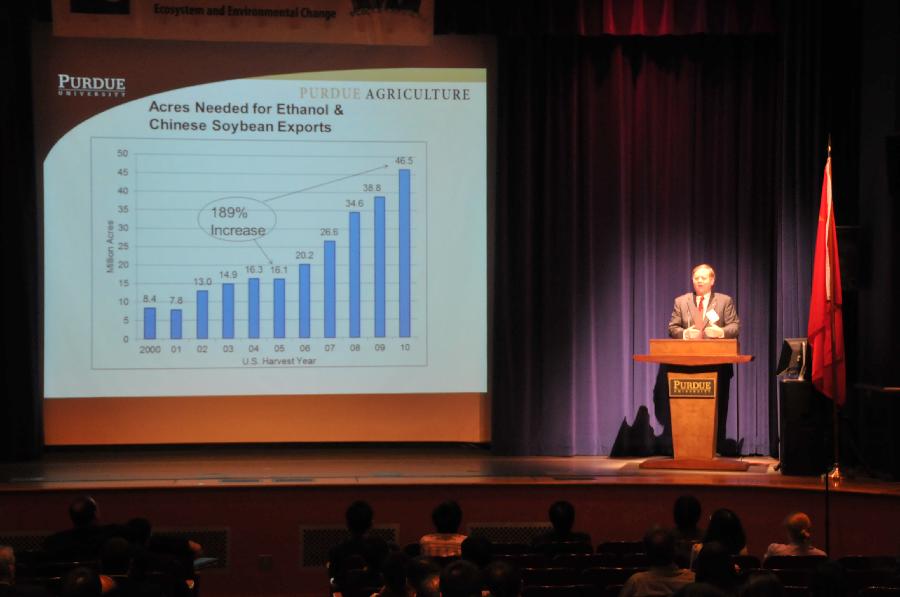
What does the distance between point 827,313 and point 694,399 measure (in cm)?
98

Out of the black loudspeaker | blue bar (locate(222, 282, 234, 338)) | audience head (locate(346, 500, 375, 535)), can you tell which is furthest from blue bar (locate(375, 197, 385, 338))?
audience head (locate(346, 500, 375, 535))

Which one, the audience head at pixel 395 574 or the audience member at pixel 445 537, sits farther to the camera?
the audience member at pixel 445 537

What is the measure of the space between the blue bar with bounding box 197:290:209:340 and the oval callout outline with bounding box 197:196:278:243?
1.34 ft

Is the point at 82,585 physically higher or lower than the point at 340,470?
higher

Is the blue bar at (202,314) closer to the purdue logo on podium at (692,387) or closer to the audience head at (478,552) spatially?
the purdue logo on podium at (692,387)

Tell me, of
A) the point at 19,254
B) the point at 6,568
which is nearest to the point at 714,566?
the point at 6,568

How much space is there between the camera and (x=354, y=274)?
8.70 metres

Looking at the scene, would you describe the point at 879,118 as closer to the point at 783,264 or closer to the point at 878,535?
the point at 783,264

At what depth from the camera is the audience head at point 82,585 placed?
3348mm

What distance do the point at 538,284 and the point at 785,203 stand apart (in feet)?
6.09

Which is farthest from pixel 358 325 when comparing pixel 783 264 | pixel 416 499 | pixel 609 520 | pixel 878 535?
pixel 878 535

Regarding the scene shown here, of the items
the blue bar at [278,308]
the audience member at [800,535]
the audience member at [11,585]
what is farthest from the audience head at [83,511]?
the blue bar at [278,308]

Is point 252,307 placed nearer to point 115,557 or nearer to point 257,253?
point 257,253

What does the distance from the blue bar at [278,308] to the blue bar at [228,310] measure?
290mm
